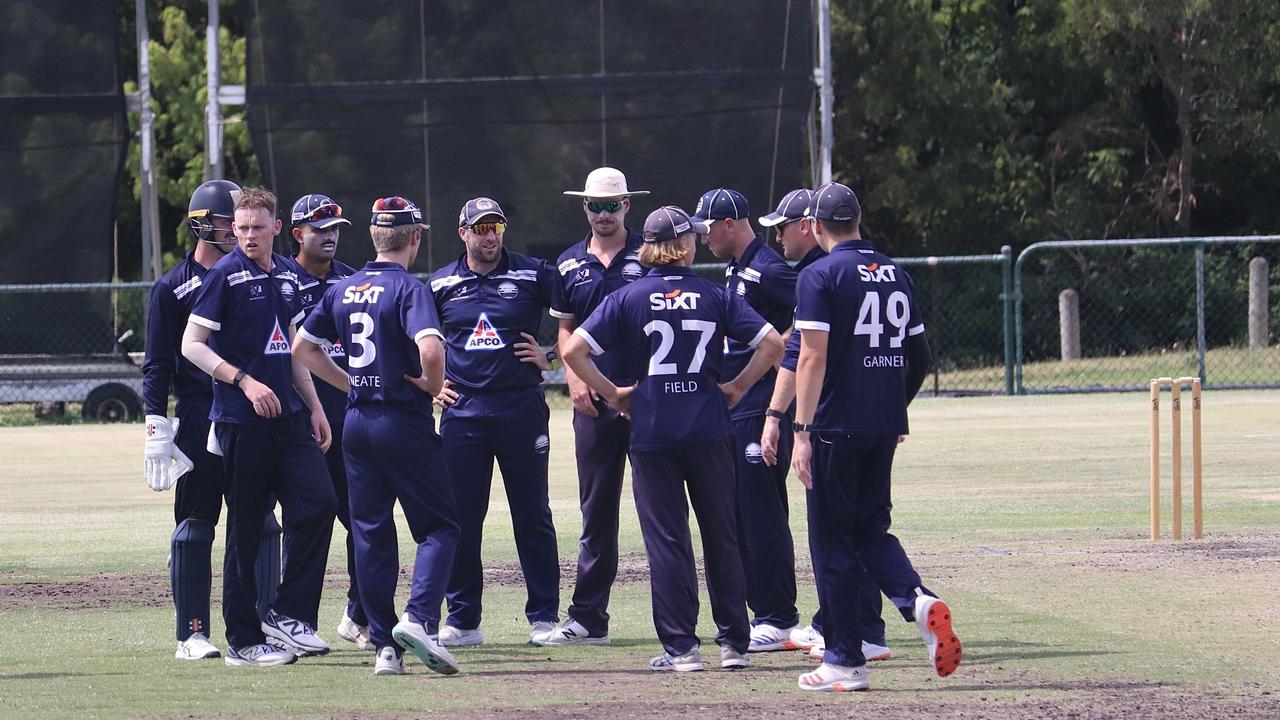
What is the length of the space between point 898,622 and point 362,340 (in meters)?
3.18

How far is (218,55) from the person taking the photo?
2570 cm

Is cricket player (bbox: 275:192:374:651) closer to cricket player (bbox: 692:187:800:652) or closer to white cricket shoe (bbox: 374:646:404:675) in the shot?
white cricket shoe (bbox: 374:646:404:675)

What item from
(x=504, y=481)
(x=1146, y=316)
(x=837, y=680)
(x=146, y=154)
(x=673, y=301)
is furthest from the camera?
(x=1146, y=316)

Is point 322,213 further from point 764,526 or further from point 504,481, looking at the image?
point 764,526

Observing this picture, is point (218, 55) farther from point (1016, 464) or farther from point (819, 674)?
point (819, 674)

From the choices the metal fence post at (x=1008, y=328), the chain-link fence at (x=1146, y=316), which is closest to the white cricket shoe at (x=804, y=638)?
the metal fence post at (x=1008, y=328)

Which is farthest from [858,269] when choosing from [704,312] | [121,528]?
[121,528]

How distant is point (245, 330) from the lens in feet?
26.8

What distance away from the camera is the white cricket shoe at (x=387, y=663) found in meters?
7.94

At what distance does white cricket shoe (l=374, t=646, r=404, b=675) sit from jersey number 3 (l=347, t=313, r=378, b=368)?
Result: 124cm

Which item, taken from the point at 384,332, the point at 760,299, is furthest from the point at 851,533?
the point at 384,332

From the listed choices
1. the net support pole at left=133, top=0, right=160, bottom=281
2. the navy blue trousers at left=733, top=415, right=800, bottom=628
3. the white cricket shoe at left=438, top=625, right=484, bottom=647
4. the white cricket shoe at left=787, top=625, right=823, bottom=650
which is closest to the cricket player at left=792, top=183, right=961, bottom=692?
the white cricket shoe at left=787, top=625, right=823, bottom=650

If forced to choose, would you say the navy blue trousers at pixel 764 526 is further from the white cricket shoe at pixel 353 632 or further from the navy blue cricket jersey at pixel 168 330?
the navy blue cricket jersey at pixel 168 330

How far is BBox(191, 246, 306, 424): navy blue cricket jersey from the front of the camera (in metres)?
8.12
